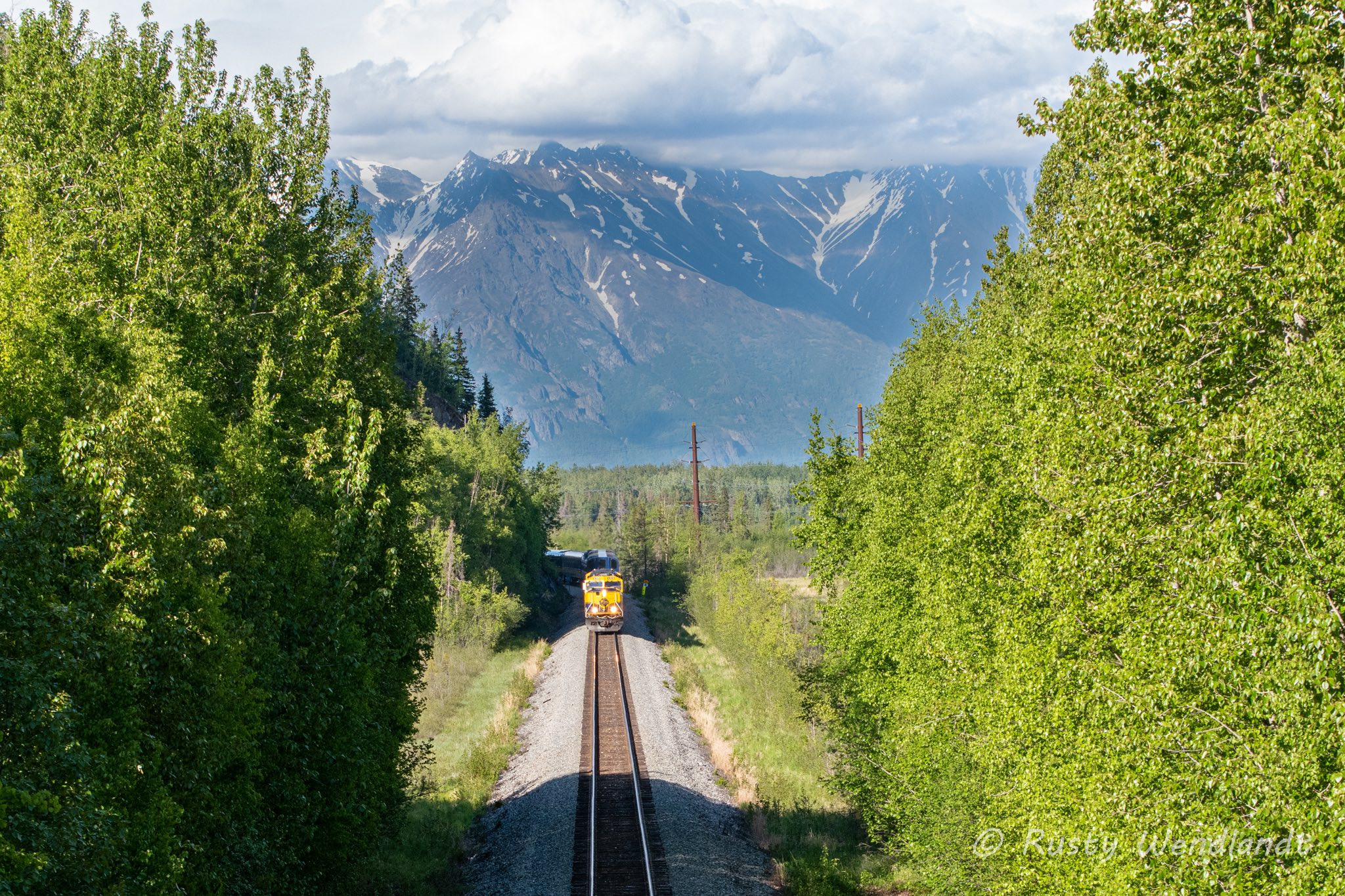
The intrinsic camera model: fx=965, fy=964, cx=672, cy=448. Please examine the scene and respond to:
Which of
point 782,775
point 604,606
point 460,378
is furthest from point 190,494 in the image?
point 460,378

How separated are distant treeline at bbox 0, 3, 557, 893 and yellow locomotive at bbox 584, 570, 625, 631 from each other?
2935 centimetres

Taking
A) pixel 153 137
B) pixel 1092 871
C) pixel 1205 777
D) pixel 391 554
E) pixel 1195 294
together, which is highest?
pixel 153 137

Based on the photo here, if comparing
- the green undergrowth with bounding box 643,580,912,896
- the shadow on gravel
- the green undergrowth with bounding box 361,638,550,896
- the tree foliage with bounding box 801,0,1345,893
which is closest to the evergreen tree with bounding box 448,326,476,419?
the green undergrowth with bounding box 361,638,550,896

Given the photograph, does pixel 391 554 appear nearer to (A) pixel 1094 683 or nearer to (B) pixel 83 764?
(B) pixel 83 764

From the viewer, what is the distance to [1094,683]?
10586 millimetres

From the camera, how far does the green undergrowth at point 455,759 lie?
802 inches

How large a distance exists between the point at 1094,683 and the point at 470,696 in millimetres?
34629

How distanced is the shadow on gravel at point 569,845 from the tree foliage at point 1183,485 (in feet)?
20.8

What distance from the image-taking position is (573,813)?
22.7m

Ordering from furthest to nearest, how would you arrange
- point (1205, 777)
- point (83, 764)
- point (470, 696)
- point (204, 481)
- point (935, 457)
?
1. point (470, 696)
2. point (935, 457)
3. point (204, 481)
4. point (1205, 777)
5. point (83, 764)

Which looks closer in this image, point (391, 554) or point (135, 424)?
point (135, 424)

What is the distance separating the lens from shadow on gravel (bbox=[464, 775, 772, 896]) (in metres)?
19.2

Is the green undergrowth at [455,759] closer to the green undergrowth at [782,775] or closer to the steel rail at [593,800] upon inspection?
the steel rail at [593,800]

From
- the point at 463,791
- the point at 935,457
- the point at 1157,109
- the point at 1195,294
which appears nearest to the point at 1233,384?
the point at 1195,294
